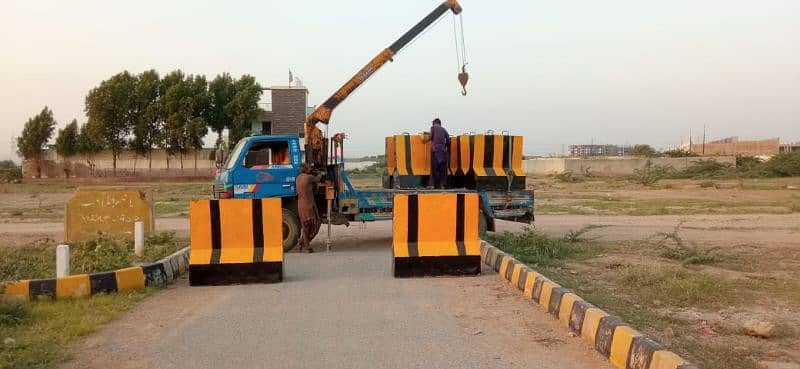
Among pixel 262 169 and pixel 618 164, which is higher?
pixel 262 169

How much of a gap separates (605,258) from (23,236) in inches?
552

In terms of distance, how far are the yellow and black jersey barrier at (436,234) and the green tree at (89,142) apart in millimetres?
51256

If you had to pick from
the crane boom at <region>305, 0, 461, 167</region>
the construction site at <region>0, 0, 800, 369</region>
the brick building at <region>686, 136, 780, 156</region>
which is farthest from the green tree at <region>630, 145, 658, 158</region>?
the crane boom at <region>305, 0, 461, 167</region>

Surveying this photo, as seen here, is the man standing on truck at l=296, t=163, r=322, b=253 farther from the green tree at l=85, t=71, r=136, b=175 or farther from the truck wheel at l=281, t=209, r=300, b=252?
the green tree at l=85, t=71, r=136, b=175

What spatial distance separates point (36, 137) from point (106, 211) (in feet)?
176

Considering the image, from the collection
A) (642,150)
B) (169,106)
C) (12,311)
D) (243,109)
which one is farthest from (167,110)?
(642,150)

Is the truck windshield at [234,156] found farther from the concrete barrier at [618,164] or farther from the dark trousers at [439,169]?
the concrete barrier at [618,164]

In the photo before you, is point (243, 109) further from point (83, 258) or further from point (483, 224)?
point (83, 258)

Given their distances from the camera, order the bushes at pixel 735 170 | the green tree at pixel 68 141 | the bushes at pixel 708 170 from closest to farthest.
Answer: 1. the bushes at pixel 735 170
2. the bushes at pixel 708 170
3. the green tree at pixel 68 141

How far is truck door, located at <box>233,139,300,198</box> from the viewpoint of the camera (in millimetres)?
14188

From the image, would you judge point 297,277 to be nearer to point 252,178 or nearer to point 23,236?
point 252,178

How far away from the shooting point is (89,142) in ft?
195

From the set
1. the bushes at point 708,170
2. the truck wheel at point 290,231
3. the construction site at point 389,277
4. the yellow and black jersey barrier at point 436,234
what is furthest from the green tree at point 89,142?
the yellow and black jersey barrier at point 436,234

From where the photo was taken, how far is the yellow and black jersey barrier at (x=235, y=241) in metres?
10.1
